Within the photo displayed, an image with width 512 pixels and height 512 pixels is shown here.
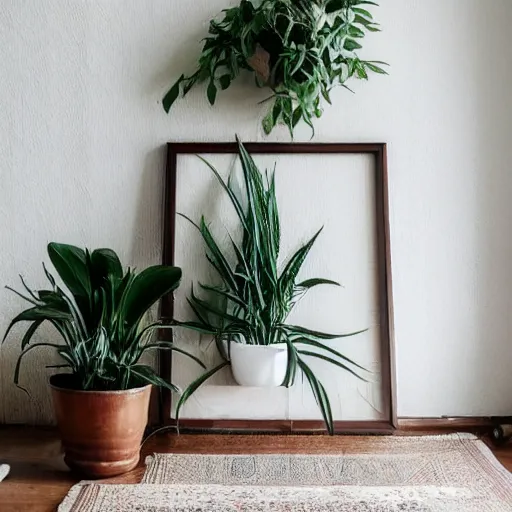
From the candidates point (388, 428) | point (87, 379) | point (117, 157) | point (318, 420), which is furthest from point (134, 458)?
point (117, 157)

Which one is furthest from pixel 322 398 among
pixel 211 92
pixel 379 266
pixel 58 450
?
pixel 211 92

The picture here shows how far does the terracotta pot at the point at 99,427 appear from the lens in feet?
3.54

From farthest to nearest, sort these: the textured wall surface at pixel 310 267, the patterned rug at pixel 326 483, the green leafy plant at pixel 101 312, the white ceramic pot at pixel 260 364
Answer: the textured wall surface at pixel 310 267
the white ceramic pot at pixel 260 364
the green leafy plant at pixel 101 312
the patterned rug at pixel 326 483

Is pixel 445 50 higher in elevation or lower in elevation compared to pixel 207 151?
higher

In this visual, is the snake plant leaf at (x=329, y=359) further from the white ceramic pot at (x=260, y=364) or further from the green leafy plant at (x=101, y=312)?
the green leafy plant at (x=101, y=312)

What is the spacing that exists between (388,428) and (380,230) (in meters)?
0.43

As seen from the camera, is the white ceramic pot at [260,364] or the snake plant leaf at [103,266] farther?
the white ceramic pot at [260,364]

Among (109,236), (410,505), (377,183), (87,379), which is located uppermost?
(377,183)

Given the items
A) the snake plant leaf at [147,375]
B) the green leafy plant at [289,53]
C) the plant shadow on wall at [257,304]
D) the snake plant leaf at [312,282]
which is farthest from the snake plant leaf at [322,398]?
the green leafy plant at [289,53]

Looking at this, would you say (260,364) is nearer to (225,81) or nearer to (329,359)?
(329,359)

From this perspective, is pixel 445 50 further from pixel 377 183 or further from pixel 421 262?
pixel 421 262

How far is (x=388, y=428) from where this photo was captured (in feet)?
4.38

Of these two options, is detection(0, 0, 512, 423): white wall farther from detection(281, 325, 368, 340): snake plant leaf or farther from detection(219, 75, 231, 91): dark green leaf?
detection(281, 325, 368, 340): snake plant leaf

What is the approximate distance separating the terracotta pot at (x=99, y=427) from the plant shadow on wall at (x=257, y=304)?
18 cm
